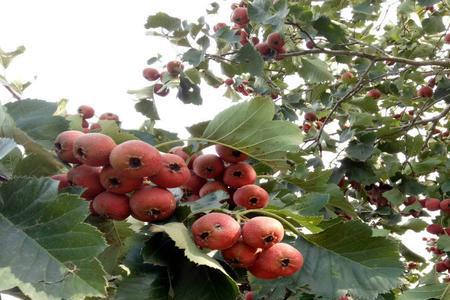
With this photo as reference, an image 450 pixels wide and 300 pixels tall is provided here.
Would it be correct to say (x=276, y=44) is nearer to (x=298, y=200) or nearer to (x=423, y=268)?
(x=298, y=200)

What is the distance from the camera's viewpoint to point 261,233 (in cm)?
111

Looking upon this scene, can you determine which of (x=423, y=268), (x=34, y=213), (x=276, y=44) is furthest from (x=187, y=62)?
(x=423, y=268)

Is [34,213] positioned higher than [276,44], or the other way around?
[276,44]

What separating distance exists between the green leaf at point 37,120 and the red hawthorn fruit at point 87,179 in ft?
0.37

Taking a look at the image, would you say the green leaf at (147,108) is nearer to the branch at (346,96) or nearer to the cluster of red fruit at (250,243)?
the branch at (346,96)

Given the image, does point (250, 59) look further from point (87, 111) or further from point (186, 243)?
point (186, 243)

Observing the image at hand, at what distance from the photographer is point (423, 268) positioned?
20.4 feet

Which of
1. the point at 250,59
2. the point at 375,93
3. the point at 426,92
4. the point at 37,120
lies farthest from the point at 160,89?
the point at 426,92

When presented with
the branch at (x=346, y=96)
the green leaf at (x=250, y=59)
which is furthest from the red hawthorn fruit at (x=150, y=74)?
the branch at (x=346, y=96)

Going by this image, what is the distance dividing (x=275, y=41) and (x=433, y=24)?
4.78 feet

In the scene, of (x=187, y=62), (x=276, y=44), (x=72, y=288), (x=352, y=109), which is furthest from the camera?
(x=352, y=109)

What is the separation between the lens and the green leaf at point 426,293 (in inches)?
95.3

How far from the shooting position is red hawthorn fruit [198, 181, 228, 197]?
55.2 inches

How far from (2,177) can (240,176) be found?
0.59 meters
